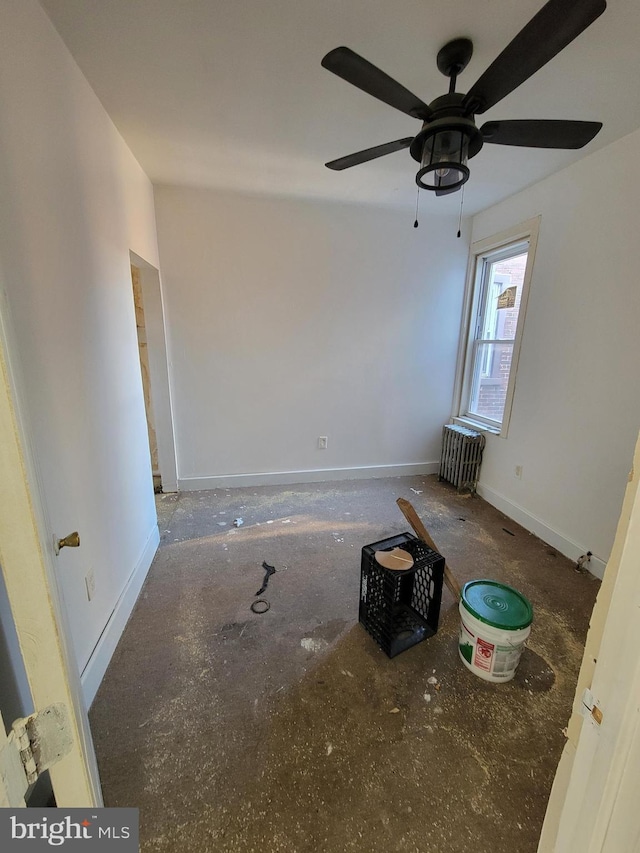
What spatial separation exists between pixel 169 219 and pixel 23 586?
10.1 ft

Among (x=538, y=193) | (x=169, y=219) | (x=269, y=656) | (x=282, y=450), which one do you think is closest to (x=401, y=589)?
(x=269, y=656)

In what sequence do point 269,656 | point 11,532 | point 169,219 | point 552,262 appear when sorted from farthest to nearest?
1. point 169,219
2. point 552,262
3. point 269,656
4. point 11,532

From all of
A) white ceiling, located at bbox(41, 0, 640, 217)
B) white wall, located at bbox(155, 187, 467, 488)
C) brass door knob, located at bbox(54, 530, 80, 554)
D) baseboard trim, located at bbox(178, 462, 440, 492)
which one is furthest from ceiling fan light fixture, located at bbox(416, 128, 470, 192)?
baseboard trim, located at bbox(178, 462, 440, 492)

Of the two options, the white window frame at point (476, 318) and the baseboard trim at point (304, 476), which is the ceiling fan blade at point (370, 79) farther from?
the baseboard trim at point (304, 476)

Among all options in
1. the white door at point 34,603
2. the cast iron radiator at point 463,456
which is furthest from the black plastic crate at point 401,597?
the cast iron radiator at point 463,456

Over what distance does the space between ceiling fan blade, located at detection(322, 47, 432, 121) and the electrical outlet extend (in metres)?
2.08

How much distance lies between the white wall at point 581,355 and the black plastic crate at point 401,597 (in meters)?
1.28

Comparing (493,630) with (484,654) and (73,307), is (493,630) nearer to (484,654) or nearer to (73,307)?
(484,654)

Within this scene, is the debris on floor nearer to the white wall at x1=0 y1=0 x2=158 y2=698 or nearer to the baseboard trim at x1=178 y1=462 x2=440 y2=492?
the white wall at x1=0 y1=0 x2=158 y2=698

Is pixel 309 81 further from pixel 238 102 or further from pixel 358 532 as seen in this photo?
pixel 358 532

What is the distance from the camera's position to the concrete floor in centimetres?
108

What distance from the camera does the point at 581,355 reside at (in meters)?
2.35

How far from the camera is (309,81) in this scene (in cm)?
166

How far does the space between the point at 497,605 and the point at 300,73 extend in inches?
98.9
